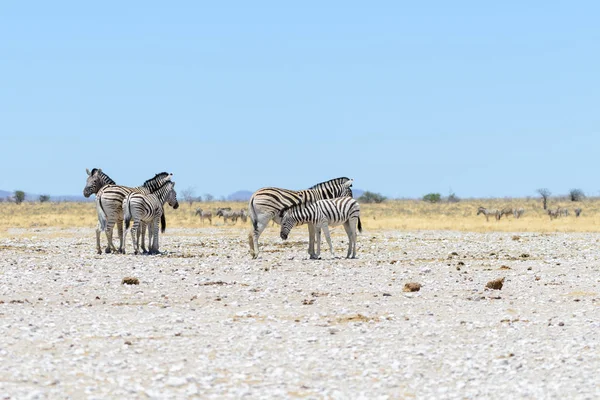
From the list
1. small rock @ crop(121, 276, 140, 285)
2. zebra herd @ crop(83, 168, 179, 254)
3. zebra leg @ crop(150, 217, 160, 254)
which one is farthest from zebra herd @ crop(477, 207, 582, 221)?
small rock @ crop(121, 276, 140, 285)

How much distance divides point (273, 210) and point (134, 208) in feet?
11.7

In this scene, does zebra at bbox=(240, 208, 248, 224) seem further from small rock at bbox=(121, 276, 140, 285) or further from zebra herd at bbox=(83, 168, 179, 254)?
small rock at bbox=(121, 276, 140, 285)

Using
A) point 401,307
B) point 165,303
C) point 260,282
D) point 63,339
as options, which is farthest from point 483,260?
point 63,339

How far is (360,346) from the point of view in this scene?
10.8 metres

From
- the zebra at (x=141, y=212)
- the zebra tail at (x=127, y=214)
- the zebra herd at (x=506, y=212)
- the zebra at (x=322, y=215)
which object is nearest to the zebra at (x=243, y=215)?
the zebra herd at (x=506, y=212)

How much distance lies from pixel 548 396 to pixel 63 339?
5535 mm

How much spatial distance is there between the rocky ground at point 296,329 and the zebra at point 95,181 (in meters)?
5.61

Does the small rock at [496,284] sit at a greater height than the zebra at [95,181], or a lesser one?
lesser

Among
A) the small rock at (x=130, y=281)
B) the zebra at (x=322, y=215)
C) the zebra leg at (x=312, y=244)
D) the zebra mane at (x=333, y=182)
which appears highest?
the zebra mane at (x=333, y=182)

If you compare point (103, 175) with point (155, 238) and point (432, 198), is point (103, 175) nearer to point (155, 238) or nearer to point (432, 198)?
point (155, 238)

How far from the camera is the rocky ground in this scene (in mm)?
8844

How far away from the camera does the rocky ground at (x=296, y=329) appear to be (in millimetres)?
8844

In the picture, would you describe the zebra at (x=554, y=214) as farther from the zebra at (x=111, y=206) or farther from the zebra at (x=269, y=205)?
the zebra at (x=111, y=206)

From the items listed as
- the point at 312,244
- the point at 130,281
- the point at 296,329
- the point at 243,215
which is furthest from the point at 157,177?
the point at 243,215
